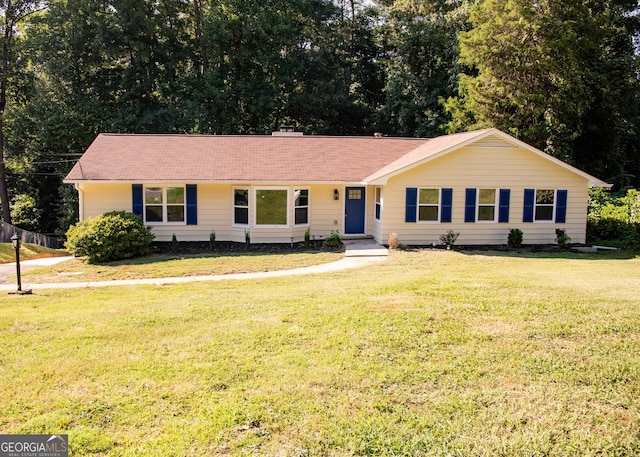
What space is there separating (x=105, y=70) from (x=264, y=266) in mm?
24324

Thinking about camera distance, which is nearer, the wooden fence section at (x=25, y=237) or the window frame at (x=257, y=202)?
the window frame at (x=257, y=202)

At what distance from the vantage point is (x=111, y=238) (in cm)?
1539

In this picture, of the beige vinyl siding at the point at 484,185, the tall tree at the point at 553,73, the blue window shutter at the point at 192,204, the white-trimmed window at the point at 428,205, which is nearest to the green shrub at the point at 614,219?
the beige vinyl siding at the point at 484,185

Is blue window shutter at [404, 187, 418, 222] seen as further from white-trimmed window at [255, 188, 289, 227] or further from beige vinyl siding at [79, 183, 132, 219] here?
beige vinyl siding at [79, 183, 132, 219]

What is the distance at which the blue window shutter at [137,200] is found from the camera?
696 inches

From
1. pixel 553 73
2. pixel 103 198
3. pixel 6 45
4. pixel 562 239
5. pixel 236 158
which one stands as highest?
pixel 6 45

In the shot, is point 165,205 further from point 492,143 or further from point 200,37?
point 200,37

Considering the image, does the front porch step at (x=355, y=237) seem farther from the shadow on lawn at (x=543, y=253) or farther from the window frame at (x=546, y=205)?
the window frame at (x=546, y=205)

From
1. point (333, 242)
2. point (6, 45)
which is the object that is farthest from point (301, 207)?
point (6, 45)

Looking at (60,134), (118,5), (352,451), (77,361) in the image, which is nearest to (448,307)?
(352,451)

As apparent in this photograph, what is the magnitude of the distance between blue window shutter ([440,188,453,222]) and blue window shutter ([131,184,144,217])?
1112 centimetres

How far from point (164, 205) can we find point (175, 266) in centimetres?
467

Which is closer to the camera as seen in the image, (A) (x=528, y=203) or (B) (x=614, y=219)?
(A) (x=528, y=203)

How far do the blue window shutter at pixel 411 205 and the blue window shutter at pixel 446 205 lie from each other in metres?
1.01
